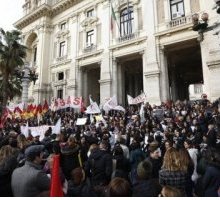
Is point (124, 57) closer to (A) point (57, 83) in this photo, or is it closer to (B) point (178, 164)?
(A) point (57, 83)

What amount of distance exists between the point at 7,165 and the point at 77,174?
39.4 inches

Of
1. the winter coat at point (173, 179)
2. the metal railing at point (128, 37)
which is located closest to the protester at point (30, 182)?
the winter coat at point (173, 179)

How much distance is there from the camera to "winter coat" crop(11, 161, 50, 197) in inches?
116

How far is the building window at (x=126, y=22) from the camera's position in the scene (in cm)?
2322

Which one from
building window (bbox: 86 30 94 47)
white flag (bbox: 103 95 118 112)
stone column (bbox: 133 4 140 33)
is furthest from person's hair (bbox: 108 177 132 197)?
building window (bbox: 86 30 94 47)

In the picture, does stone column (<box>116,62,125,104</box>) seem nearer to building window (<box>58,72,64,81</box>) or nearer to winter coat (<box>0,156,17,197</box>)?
building window (<box>58,72,64,81</box>)

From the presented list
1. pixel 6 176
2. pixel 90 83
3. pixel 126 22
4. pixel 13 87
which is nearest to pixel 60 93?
pixel 90 83

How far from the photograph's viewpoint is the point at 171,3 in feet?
68.9

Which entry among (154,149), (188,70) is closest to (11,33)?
(188,70)

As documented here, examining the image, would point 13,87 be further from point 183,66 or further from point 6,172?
point 6,172

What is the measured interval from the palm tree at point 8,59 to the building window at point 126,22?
417 inches

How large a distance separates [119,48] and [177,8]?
588 cm

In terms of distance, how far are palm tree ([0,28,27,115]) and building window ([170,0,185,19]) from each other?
15139mm

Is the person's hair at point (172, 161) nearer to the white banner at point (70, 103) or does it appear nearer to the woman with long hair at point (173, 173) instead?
the woman with long hair at point (173, 173)
